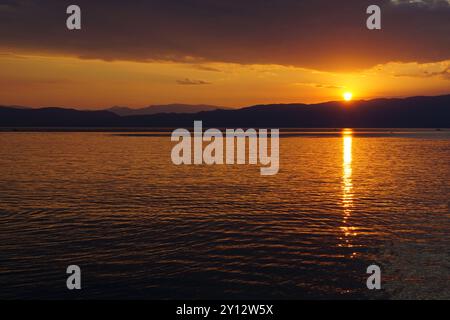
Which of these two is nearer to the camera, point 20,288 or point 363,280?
point 20,288

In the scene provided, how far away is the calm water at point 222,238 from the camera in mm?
18031

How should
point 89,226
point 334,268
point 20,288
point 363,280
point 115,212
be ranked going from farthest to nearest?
point 115,212
point 89,226
point 334,268
point 363,280
point 20,288

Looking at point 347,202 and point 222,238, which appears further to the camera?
point 347,202

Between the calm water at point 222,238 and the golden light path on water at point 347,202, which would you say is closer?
the calm water at point 222,238

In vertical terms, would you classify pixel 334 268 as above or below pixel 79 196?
below

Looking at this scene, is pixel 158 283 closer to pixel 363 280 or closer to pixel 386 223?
pixel 363 280

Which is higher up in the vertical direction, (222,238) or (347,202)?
(347,202)

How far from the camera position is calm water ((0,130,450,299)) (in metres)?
18.0

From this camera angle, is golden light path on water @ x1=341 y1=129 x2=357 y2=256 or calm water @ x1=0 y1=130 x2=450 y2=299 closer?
calm water @ x1=0 y1=130 x2=450 y2=299

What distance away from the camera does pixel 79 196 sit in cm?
3722

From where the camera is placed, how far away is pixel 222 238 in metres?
24.9

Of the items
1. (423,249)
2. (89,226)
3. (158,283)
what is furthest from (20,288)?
(423,249)
